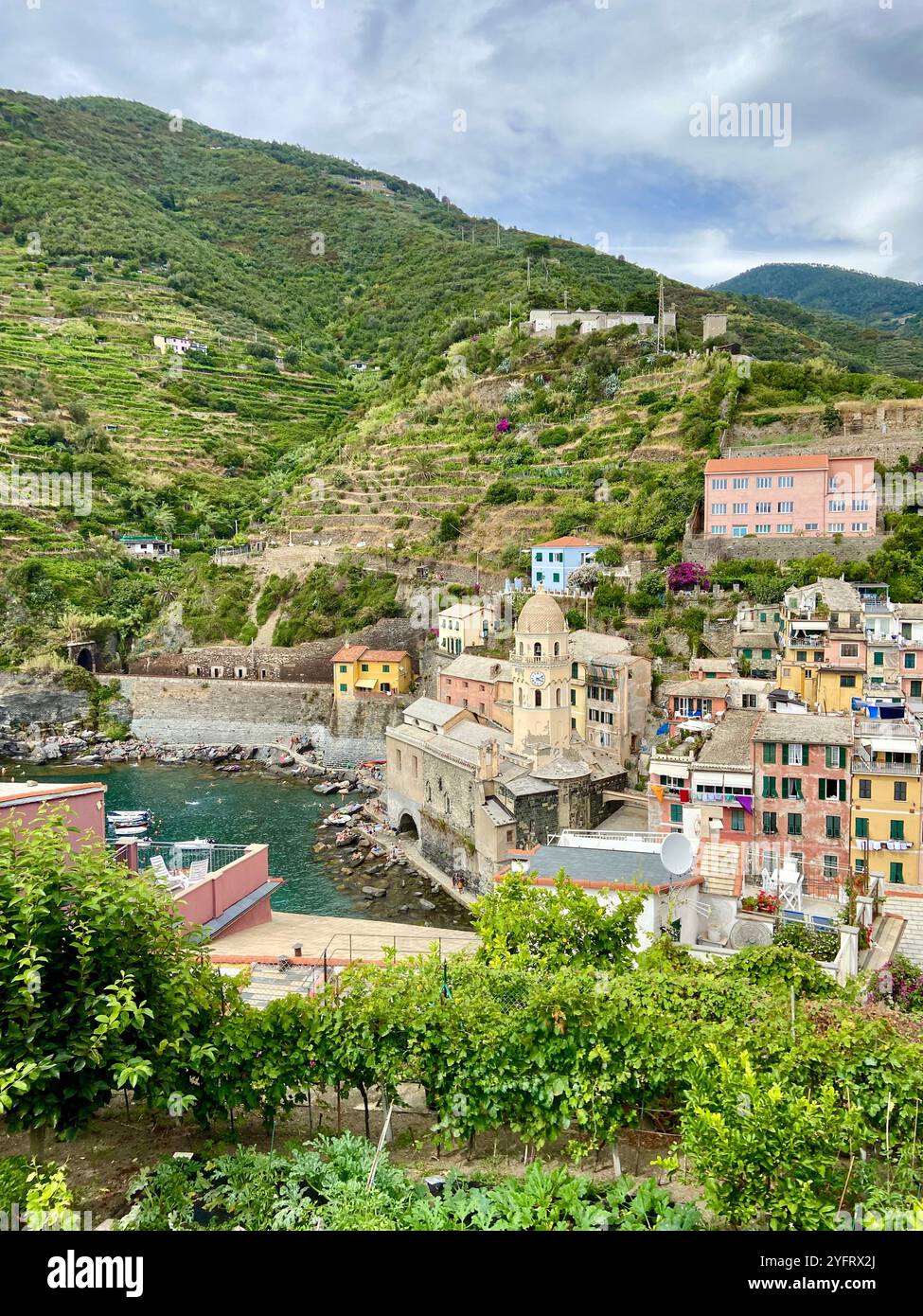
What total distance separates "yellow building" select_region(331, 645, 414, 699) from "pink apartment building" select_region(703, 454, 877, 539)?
19.0 m

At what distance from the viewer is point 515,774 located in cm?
3138

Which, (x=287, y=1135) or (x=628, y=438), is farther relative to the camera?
(x=628, y=438)

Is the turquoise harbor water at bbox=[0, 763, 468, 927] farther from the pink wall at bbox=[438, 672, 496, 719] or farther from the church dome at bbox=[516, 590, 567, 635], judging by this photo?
the church dome at bbox=[516, 590, 567, 635]

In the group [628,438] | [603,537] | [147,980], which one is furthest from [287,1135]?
[628,438]

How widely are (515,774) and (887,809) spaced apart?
13.1 metres

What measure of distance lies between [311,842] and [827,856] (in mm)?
21418

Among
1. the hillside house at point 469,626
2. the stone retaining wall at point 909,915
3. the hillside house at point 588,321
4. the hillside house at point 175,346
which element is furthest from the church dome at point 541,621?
the hillside house at point 175,346

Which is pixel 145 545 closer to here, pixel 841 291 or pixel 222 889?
pixel 222 889

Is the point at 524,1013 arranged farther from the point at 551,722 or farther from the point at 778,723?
the point at 551,722

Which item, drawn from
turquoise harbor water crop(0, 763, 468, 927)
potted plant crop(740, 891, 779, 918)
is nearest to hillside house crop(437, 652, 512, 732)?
turquoise harbor water crop(0, 763, 468, 927)

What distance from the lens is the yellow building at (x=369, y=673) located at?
4969 cm

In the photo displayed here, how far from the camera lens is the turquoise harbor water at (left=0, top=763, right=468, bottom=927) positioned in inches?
1185

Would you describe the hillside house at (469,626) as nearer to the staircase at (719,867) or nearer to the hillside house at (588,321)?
the staircase at (719,867)

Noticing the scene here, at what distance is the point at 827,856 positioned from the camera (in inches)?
891
